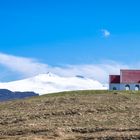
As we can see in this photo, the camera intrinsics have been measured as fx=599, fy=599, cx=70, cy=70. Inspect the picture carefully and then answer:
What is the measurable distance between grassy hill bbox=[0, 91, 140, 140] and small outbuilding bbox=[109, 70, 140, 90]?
36439 mm

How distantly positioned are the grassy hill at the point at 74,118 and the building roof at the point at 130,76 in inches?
1444

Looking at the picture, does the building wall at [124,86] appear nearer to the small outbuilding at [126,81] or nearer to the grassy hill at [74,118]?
the small outbuilding at [126,81]

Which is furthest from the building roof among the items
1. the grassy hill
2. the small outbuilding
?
the grassy hill

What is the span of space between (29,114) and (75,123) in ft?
31.7

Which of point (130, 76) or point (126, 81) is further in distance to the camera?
point (130, 76)

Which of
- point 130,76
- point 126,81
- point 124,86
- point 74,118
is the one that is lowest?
point 74,118

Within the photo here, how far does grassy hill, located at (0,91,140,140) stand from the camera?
2443 inches

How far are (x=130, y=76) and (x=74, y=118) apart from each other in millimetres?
59318

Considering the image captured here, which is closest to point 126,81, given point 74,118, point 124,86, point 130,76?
point 124,86

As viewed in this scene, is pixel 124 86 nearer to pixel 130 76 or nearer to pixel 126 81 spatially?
pixel 126 81

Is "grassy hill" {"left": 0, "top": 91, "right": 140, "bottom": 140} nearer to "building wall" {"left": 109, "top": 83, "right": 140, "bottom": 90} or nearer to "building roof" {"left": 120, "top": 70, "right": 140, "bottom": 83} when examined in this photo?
"building wall" {"left": 109, "top": 83, "right": 140, "bottom": 90}

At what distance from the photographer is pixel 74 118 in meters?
71.6

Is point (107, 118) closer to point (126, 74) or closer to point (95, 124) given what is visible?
point (95, 124)

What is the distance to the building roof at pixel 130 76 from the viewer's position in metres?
129
